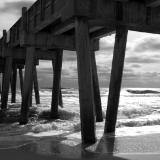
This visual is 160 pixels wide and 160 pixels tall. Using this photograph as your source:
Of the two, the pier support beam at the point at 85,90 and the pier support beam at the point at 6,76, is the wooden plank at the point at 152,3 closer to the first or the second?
the pier support beam at the point at 85,90

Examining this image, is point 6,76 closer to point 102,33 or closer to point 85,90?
point 102,33

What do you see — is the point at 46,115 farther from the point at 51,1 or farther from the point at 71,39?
the point at 51,1

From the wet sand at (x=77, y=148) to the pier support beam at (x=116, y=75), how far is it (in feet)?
2.52

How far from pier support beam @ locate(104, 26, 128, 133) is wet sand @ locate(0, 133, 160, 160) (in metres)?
0.77

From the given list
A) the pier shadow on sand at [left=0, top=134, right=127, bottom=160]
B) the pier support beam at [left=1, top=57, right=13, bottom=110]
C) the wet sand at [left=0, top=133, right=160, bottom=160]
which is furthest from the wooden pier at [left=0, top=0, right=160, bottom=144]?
the pier support beam at [left=1, top=57, right=13, bottom=110]

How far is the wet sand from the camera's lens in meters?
6.74

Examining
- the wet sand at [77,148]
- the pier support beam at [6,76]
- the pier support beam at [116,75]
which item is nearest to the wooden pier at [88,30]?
the pier support beam at [116,75]

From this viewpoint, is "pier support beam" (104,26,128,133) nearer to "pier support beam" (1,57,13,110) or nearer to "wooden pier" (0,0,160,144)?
"wooden pier" (0,0,160,144)

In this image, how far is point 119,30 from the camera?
9.84 m

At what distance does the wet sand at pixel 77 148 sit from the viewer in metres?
6.74

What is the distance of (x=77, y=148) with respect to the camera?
7.67 m

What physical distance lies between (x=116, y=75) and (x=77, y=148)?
2.64 meters

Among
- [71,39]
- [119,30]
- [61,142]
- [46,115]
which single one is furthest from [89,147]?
[46,115]

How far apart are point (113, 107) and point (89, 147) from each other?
7.21 feet
